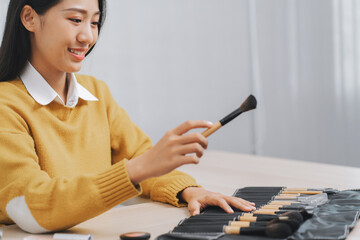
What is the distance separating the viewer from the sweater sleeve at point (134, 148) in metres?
1.26

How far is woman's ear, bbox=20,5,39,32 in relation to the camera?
46.4 inches

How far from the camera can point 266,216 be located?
0.97 metres

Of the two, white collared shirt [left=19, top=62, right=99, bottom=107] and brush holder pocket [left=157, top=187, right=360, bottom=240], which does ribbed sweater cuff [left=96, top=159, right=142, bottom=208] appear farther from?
white collared shirt [left=19, top=62, right=99, bottom=107]

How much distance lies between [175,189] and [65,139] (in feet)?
0.95

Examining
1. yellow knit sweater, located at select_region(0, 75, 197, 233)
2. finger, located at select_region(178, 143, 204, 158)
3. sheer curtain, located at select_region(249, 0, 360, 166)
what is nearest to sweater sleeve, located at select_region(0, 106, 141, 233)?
yellow knit sweater, located at select_region(0, 75, 197, 233)

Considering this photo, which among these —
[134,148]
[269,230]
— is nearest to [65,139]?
[134,148]

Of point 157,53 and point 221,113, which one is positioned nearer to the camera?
point 157,53

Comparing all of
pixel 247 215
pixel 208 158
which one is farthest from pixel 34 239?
pixel 208 158

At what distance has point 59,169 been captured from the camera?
1.17 m

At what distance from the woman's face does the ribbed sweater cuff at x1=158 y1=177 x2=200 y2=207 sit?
0.37m

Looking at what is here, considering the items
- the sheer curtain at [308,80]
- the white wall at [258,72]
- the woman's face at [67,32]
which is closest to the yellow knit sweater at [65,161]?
the woman's face at [67,32]

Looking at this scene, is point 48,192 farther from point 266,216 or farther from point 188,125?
point 266,216

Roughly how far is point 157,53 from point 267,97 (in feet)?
2.94

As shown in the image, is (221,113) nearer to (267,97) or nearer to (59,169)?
(267,97)
